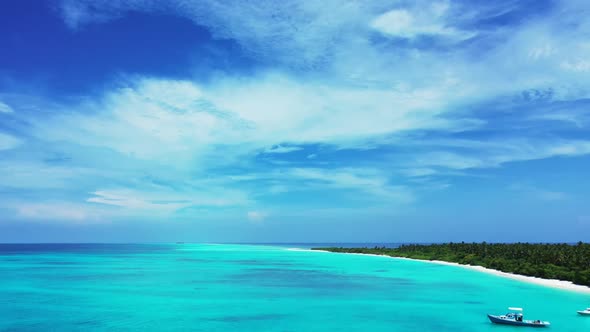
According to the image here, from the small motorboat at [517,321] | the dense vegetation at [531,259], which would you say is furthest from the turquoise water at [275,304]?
the dense vegetation at [531,259]

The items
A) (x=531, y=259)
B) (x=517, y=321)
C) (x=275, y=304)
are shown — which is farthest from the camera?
(x=531, y=259)

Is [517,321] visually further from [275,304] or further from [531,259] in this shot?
[531,259]

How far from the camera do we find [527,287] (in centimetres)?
4462

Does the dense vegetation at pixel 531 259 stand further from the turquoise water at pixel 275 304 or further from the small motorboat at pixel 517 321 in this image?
the small motorboat at pixel 517 321

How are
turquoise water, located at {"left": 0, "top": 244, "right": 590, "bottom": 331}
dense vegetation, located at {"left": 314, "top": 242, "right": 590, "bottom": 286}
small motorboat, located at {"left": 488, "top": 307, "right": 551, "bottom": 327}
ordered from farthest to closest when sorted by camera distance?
dense vegetation, located at {"left": 314, "top": 242, "right": 590, "bottom": 286}
turquoise water, located at {"left": 0, "top": 244, "right": 590, "bottom": 331}
small motorboat, located at {"left": 488, "top": 307, "right": 551, "bottom": 327}

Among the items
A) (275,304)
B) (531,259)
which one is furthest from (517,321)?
(531,259)

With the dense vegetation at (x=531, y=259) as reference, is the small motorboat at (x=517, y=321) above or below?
below

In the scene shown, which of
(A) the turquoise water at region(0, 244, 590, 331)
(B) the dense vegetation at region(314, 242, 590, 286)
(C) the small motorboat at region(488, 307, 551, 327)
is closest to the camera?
(C) the small motorboat at region(488, 307, 551, 327)

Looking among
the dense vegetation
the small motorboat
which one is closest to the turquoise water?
the small motorboat

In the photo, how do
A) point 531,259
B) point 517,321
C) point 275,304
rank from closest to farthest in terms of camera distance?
point 517,321 < point 275,304 < point 531,259

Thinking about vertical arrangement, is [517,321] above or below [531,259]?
below

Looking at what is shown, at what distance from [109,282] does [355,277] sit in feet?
87.7

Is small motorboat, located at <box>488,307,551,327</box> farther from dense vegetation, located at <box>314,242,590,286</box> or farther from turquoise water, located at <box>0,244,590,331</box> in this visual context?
dense vegetation, located at <box>314,242,590,286</box>

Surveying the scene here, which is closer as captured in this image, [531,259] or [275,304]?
[275,304]
